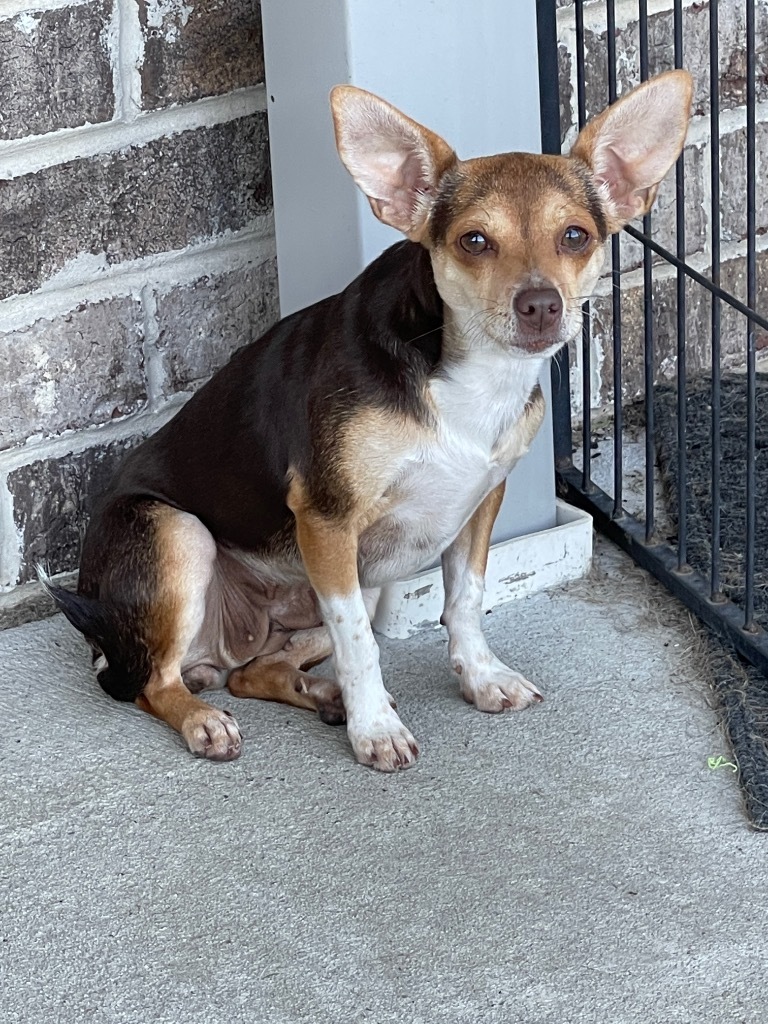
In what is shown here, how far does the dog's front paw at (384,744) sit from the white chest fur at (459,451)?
0.36 meters

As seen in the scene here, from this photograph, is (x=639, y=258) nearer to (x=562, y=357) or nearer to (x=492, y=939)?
(x=562, y=357)

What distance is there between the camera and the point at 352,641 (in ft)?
9.07

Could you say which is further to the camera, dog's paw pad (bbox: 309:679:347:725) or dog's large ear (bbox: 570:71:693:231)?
dog's paw pad (bbox: 309:679:347:725)

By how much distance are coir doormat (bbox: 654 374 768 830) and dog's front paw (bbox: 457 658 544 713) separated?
15.7 inches

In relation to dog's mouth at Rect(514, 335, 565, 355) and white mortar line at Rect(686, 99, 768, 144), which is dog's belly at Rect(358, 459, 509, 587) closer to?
dog's mouth at Rect(514, 335, 565, 355)

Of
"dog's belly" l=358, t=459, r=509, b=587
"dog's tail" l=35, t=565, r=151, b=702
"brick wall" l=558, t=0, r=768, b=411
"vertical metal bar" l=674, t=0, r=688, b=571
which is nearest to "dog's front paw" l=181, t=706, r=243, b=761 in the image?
"dog's tail" l=35, t=565, r=151, b=702

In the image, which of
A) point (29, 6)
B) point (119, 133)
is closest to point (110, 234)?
point (119, 133)

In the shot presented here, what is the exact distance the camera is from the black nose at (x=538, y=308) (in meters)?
2.37

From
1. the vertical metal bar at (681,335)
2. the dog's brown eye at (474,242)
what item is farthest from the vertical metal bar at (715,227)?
the dog's brown eye at (474,242)

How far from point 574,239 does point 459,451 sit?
0.47 meters

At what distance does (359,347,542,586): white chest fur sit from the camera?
2.69 meters

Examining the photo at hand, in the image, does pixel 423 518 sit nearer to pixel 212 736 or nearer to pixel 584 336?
pixel 212 736

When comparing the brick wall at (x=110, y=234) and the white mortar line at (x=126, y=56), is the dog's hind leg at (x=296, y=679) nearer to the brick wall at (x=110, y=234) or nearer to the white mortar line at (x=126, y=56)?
the brick wall at (x=110, y=234)

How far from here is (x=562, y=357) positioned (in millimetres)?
3664
